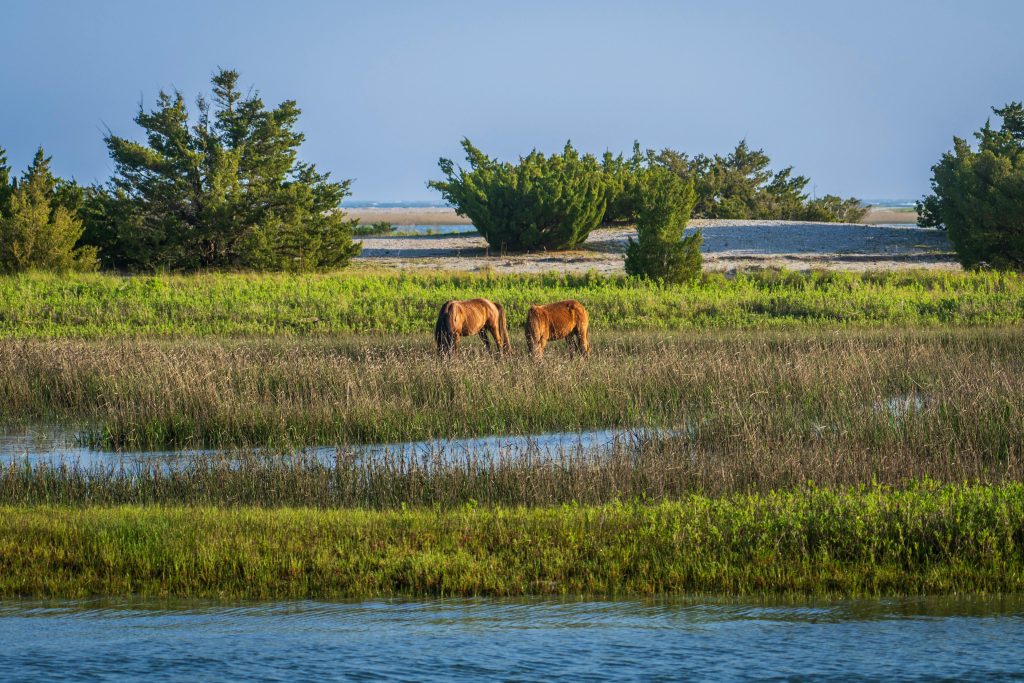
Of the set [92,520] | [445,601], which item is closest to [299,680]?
[445,601]

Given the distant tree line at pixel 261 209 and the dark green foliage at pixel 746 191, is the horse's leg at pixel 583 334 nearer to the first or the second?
the distant tree line at pixel 261 209

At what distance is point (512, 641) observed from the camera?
6.96 metres

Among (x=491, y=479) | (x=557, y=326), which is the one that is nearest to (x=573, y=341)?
(x=557, y=326)

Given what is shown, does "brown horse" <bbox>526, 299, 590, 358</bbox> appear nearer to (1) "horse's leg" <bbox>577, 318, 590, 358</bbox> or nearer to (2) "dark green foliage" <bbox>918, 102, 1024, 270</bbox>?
(1) "horse's leg" <bbox>577, 318, 590, 358</bbox>

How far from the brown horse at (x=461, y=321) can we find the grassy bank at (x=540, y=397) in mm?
439

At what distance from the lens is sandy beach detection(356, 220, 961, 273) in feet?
134

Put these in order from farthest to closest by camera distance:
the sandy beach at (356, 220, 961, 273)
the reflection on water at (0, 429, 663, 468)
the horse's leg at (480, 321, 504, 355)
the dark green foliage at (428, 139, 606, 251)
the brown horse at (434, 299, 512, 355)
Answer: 1. the dark green foliage at (428, 139, 606, 251)
2. the sandy beach at (356, 220, 961, 273)
3. the horse's leg at (480, 321, 504, 355)
4. the brown horse at (434, 299, 512, 355)
5. the reflection on water at (0, 429, 663, 468)

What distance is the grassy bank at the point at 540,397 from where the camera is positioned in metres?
13.0

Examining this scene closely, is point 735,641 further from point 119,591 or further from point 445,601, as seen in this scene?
point 119,591

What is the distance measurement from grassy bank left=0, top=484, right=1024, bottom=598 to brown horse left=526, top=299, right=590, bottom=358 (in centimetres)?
1166

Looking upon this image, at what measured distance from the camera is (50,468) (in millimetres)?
11781

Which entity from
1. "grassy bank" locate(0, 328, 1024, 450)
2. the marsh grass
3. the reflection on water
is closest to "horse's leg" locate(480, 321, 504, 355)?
"grassy bank" locate(0, 328, 1024, 450)

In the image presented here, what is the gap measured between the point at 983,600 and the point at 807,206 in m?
62.2

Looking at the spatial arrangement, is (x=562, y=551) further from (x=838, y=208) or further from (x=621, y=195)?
(x=838, y=208)
